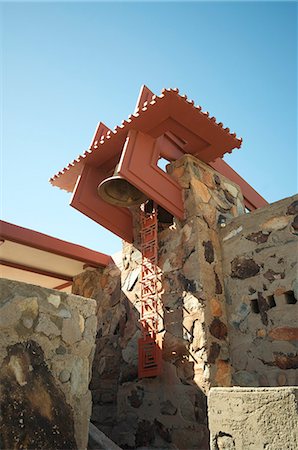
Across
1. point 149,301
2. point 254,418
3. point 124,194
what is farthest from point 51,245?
point 254,418

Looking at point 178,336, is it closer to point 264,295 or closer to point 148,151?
point 264,295

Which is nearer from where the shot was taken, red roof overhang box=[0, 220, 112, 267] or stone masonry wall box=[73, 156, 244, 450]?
stone masonry wall box=[73, 156, 244, 450]

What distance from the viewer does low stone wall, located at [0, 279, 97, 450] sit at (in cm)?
204

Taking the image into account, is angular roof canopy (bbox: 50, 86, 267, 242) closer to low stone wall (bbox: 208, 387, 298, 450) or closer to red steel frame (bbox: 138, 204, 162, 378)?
red steel frame (bbox: 138, 204, 162, 378)

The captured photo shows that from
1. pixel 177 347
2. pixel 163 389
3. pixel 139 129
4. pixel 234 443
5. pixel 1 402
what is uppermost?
pixel 139 129

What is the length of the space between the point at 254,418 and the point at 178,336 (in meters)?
2.64

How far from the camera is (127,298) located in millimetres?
5688

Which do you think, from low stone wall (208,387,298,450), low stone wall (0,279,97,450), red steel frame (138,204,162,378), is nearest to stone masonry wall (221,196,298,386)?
red steel frame (138,204,162,378)

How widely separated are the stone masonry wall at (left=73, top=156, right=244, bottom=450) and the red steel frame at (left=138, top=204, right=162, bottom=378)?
12 centimetres

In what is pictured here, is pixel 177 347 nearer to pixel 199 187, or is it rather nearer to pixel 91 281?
pixel 199 187

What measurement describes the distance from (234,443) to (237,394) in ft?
0.79

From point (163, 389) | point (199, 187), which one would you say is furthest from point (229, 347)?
point (199, 187)

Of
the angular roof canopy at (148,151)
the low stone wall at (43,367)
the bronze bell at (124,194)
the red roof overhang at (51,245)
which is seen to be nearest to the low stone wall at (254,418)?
the low stone wall at (43,367)

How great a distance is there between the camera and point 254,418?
1.99 metres
